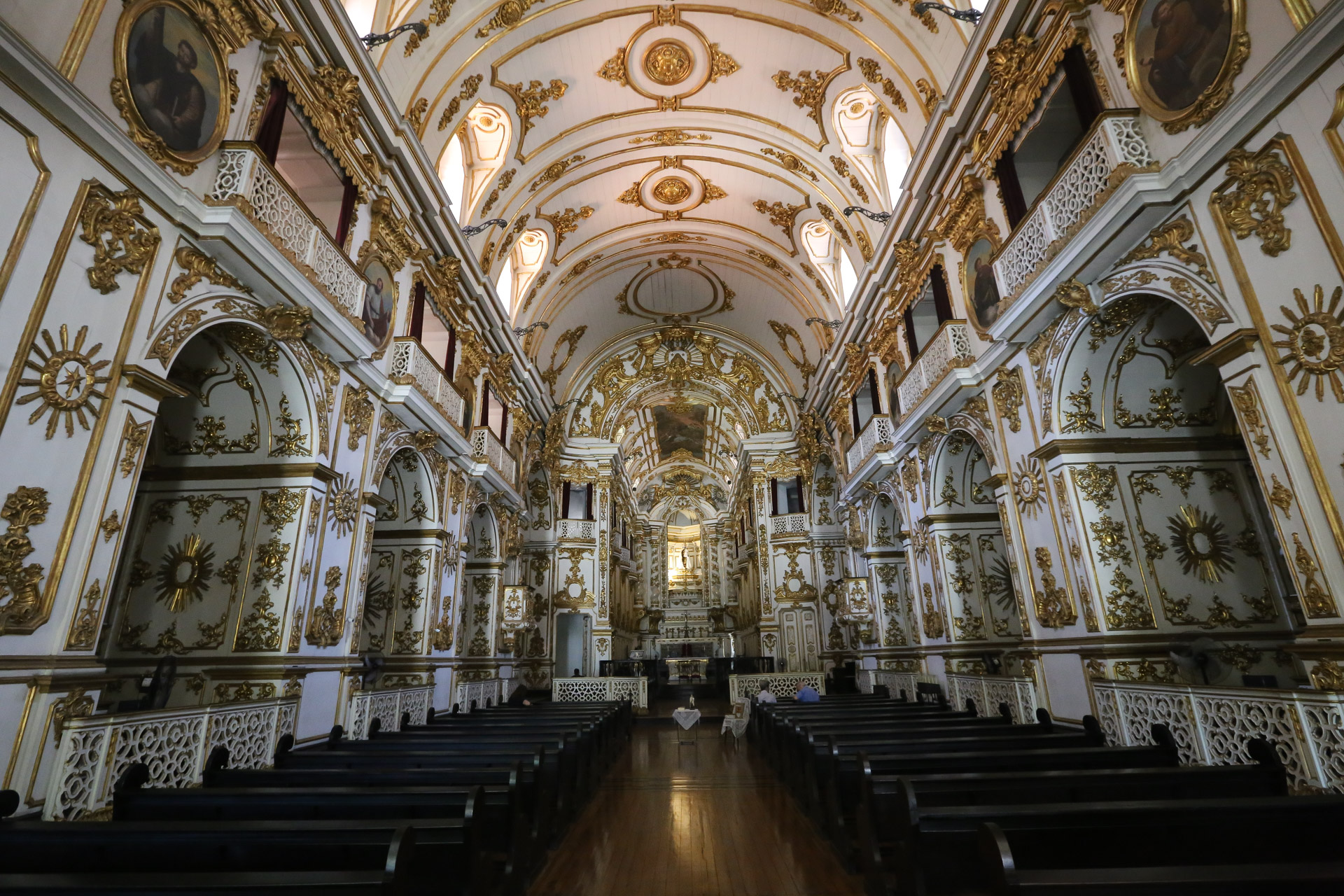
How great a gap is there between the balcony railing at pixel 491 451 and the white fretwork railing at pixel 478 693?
4.49 metres

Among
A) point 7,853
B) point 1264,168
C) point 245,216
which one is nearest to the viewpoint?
point 7,853

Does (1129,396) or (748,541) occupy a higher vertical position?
(748,541)

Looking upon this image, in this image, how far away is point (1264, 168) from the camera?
4.79 m

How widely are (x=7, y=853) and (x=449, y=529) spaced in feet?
29.4

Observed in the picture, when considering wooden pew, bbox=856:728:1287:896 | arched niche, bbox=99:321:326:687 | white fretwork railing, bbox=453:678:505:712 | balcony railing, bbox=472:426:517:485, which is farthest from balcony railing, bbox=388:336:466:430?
wooden pew, bbox=856:728:1287:896

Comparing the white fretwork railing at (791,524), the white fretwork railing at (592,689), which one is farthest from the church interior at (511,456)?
the white fretwork railing at (791,524)

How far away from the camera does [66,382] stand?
4.55 metres

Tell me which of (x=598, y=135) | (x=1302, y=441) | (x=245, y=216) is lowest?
(x=1302, y=441)

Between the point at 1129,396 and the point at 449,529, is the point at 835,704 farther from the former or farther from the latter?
the point at 449,529

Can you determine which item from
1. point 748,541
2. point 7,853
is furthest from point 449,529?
point 748,541

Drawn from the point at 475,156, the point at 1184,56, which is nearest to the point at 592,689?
the point at 475,156

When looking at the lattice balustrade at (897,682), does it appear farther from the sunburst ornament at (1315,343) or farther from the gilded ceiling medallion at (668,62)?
the gilded ceiling medallion at (668,62)

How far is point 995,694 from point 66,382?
34.9 feet

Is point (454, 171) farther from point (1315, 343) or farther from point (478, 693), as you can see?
point (1315, 343)
